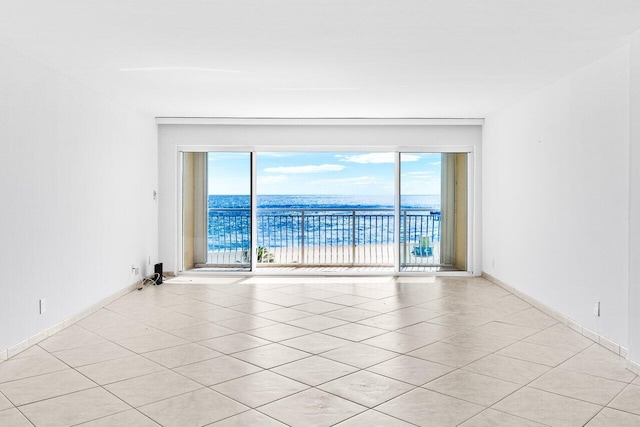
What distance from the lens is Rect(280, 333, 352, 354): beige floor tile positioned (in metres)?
4.21

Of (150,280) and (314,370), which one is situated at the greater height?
(150,280)

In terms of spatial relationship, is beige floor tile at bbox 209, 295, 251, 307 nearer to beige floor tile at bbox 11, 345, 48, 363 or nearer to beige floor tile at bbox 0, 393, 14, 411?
beige floor tile at bbox 11, 345, 48, 363

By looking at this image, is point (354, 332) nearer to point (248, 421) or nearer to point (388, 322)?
point (388, 322)

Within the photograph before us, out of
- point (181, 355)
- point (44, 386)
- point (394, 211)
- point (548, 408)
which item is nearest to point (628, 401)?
point (548, 408)

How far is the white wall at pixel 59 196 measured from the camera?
3.94 m

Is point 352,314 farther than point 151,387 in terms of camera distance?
Yes

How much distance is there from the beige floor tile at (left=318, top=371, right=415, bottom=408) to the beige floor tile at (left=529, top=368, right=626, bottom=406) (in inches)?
35.3

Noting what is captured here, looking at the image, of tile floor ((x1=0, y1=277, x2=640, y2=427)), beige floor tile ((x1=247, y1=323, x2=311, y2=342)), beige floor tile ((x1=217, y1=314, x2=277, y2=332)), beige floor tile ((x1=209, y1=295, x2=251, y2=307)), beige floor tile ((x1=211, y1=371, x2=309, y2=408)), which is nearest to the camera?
tile floor ((x1=0, y1=277, x2=640, y2=427))

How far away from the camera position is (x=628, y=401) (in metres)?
3.11

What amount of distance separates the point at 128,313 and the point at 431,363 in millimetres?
3278

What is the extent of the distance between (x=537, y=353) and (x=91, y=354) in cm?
349

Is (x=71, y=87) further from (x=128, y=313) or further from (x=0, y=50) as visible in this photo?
(x=128, y=313)

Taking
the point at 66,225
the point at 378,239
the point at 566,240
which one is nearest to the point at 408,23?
the point at 566,240

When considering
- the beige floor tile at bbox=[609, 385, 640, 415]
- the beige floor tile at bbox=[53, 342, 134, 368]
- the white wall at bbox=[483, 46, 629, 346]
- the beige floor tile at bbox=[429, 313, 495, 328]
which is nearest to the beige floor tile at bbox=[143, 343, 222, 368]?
the beige floor tile at bbox=[53, 342, 134, 368]
